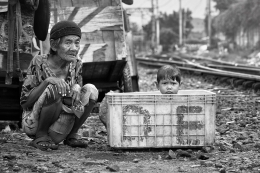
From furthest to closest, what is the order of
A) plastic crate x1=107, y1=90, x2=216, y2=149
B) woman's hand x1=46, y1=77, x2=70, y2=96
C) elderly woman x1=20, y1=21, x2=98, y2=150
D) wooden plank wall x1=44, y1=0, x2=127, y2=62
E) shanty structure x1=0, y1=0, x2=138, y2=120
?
1. wooden plank wall x1=44, y1=0, x2=127, y2=62
2. shanty structure x1=0, y1=0, x2=138, y2=120
3. plastic crate x1=107, y1=90, x2=216, y2=149
4. elderly woman x1=20, y1=21, x2=98, y2=150
5. woman's hand x1=46, y1=77, x2=70, y2=96

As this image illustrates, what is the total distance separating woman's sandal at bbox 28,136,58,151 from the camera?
572cm

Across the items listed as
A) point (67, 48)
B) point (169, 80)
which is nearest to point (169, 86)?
point (169, 80)

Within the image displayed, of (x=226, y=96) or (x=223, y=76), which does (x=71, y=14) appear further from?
(x=223, y=76)

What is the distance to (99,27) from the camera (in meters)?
9.66

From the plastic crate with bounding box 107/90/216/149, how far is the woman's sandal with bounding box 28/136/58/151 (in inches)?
22.2

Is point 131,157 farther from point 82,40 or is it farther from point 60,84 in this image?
point 82,40

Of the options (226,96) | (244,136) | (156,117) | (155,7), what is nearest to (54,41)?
(156,117)

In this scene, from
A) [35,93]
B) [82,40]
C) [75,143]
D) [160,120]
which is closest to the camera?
[35,93]

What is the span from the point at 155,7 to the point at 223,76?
59.2 metres

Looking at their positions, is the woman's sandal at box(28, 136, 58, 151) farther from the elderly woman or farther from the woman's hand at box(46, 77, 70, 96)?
the woman's hand at box(46, 77, 70, 96)

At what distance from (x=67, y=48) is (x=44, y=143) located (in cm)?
93

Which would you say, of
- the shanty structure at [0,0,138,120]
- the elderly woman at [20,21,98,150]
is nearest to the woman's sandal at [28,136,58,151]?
the elderly woman at [20,21,98,150]

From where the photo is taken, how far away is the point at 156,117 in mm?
5820

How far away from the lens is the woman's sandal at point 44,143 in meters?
5.72
